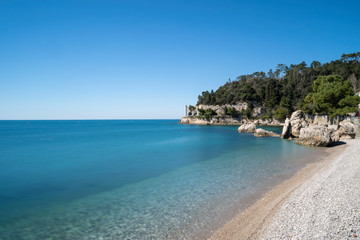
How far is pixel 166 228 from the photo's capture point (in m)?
7.34

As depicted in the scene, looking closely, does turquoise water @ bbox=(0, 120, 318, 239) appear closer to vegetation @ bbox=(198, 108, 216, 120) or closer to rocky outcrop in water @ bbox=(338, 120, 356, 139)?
rocky outcrop in water @ bbox=(338, 120, 356, 139)

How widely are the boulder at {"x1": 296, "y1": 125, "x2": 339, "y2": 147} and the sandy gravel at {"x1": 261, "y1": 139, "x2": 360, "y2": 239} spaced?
59.9 ft

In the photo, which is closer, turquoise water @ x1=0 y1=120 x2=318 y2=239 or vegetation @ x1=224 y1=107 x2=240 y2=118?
turquoise water @ x1=0 y1=120 x2=318 y2=239

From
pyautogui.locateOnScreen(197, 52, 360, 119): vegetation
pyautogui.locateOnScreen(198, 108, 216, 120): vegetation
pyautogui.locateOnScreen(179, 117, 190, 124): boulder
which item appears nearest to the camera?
pyautogui.locateOnScreen(197, 52, 360, 119): vegetation

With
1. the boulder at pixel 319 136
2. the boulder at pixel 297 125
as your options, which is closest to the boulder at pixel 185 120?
the boulder at pixel 297 125

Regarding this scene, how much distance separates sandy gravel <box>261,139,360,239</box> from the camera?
5.30m

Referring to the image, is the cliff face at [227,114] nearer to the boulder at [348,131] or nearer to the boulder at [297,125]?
the boulder at [297,125]

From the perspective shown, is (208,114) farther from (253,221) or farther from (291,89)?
(253,221)

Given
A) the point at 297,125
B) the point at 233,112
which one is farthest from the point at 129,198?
the point at 233,112

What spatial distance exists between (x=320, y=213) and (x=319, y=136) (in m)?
23.2

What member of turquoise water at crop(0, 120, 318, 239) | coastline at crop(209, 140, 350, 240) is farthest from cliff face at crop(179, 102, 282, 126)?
coastline at crop(209, 140, 350, 240)

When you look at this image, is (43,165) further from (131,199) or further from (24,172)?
(131,199)

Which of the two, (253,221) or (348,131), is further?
(348,131)

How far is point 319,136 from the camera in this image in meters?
25.5
